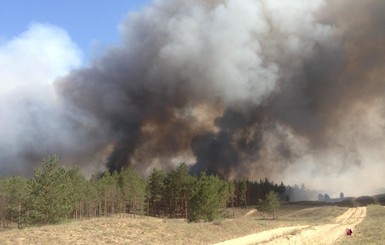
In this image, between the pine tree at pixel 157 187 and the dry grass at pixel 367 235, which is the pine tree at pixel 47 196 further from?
the pine tree at pixel 157 187

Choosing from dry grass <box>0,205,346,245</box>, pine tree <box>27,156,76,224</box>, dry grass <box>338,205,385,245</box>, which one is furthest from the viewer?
pine tree <box>27,156,76,224</box>

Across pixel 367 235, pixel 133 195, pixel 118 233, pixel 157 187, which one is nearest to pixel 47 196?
pixel 118 233

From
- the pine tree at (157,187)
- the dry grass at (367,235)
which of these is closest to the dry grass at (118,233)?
the dry grass at (367,235)

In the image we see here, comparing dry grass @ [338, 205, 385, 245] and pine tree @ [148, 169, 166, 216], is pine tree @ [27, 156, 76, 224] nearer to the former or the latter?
dry grass @ [338, 205, 385, 245]

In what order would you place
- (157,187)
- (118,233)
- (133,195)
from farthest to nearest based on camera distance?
(157,187) < (133,195) < (118,233)

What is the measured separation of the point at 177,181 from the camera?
382 ft

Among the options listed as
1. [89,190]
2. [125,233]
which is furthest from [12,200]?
[125,233]

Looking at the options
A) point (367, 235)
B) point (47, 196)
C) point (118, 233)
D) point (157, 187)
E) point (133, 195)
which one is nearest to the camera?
point (118, 233)

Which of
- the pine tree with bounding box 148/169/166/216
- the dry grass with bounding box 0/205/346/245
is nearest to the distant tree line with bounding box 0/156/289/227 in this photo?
the pine tree with bounding box 148/169/166/216

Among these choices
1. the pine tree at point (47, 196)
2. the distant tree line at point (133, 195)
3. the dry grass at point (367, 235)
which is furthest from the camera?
the distant tree line at point (133, 195)

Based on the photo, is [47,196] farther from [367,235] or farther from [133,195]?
[133,195]

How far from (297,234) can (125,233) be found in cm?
1832

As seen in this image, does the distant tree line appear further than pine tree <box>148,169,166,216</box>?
No

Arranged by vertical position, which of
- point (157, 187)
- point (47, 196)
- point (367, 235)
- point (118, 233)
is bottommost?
point (367, 235)
